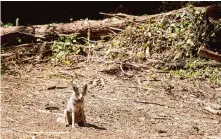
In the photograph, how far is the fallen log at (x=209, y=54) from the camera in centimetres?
1019

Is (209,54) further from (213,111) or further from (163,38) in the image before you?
(213,111)

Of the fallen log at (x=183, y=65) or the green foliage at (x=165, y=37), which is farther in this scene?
the green foliage at (x=165, y=37)

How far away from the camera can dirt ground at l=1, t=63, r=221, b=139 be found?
609cm

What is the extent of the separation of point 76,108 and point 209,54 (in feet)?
16.4

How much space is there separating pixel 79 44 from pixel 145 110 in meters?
4.68

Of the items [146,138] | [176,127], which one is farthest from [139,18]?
[146,138]

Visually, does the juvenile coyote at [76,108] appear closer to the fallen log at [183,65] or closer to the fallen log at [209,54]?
the fallen log at [183,65]

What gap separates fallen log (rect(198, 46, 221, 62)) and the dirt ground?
0.79m

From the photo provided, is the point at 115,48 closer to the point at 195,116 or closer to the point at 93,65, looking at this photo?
the point at 93,65

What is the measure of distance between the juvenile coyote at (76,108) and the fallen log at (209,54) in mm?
4656

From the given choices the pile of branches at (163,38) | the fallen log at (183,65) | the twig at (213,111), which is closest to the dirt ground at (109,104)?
the twig at (213,111)

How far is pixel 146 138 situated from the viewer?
5793mm

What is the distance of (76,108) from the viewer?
6180mm

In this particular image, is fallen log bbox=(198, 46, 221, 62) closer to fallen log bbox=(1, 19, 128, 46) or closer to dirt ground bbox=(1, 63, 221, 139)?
dirt ground bbox=(1, 63, 221, 139)
